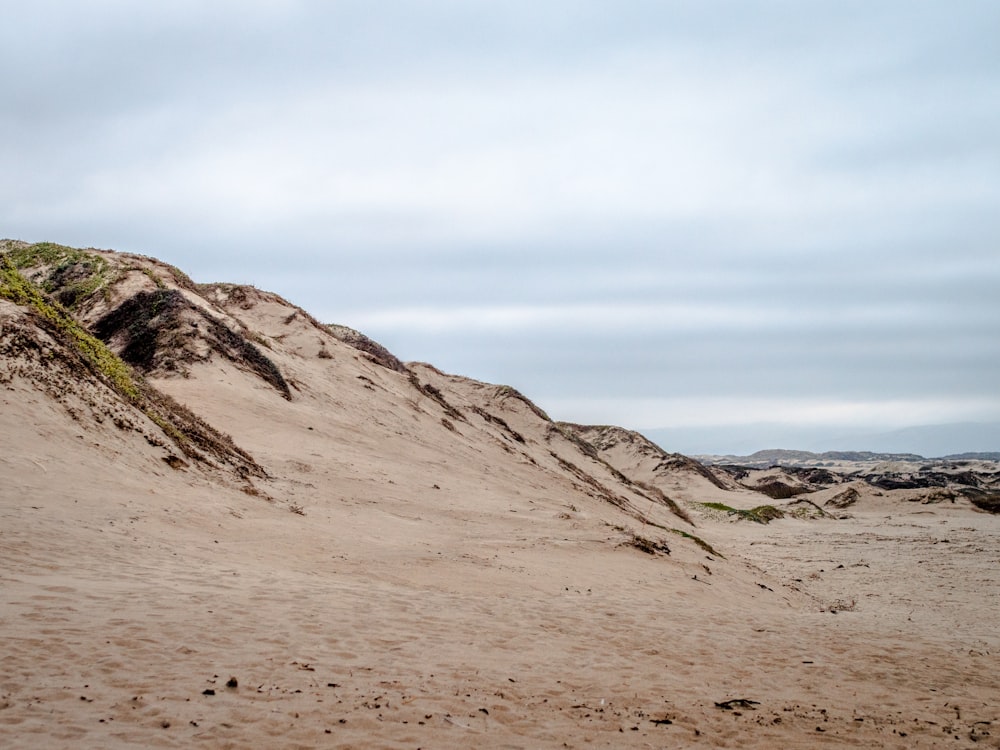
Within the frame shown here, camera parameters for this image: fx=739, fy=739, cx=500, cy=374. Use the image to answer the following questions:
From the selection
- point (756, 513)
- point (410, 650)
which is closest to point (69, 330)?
point (410, 650)

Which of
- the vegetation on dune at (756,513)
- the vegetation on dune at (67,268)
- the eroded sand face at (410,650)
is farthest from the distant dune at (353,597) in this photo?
the vegetation on dune at (756,513)

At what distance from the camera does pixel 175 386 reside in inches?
829

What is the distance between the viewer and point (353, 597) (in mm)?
9508

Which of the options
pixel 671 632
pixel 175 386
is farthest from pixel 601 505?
pixel 671 632

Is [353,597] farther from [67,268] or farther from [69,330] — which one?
[67,268]

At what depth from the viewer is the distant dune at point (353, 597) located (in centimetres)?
617

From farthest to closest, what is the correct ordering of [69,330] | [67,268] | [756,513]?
[756,513]
[67,268]
[69,330]

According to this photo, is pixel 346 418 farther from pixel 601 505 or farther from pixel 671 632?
pixel 671 632

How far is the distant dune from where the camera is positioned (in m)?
6.17

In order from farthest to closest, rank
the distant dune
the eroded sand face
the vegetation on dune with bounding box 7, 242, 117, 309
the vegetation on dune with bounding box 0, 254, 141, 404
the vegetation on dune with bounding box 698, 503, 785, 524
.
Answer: the vegetation on dune with bounding box 698, 503, 785, 524
the vegetation on dune with bounding box 7, 242, 117, 309
the vegetation on dune with bounding box 0, 254, 141, 404
the distant dune
the eroded sand face

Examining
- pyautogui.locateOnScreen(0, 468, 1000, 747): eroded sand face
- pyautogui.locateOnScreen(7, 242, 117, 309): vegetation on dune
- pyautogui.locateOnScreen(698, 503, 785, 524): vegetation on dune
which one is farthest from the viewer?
pyautogui.locateOnScreen(698, 503, 785, 524): vegetation on dune

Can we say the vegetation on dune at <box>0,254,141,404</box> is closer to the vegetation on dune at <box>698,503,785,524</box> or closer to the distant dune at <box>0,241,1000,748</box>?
the distant dune at <box>0,241,1000,748</box>

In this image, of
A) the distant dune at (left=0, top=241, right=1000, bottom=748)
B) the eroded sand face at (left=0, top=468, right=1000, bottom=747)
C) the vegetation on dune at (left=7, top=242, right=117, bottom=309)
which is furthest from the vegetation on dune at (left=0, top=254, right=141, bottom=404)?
the vegetation on dune at (left=7, top=242, right=117, bottom=309)

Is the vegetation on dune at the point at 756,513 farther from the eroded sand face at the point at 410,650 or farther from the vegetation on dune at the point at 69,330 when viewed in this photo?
the vegetation on dune at the point at 69,330
